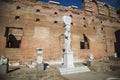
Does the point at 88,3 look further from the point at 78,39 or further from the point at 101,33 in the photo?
the point at 78,39

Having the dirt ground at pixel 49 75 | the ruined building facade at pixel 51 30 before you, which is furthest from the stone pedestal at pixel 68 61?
the ruined building facade at pixel 51 30

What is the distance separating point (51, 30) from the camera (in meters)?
13.3

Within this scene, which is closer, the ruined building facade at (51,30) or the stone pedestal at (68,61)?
the stone pedestal at (68,61)

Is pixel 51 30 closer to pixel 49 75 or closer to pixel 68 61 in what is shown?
pixel 68 61

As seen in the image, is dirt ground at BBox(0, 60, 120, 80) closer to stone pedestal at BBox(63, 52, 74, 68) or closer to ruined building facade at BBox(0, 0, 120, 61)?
stone pedestal at BBox(63, 52, 74, 68)

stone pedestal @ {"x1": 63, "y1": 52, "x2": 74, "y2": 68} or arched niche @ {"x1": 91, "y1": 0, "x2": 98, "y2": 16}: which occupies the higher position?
arched niche @ {"x1": 91, "y1": 0, "x2": 98, "y2": 16}

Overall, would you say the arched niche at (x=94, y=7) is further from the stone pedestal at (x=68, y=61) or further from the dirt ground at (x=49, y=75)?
the dirt ground at (x=49, y=75)

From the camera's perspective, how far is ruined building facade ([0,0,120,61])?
1164 centimetres

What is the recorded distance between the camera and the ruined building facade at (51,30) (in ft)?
38.2

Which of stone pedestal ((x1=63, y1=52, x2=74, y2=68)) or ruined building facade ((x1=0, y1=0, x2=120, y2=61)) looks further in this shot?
ruined building facade ((x1=0, y1=0, x2=120, y2=61))

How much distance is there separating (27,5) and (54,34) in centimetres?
484

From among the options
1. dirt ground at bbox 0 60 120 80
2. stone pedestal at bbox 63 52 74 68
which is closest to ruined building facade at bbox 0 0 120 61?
stone pedestal at bbox 63 52 74 68

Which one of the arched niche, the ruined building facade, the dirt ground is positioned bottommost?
the dirt ground

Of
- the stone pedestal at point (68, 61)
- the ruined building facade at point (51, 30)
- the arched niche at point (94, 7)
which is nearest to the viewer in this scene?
the stone pedestal at point (68, 61)
